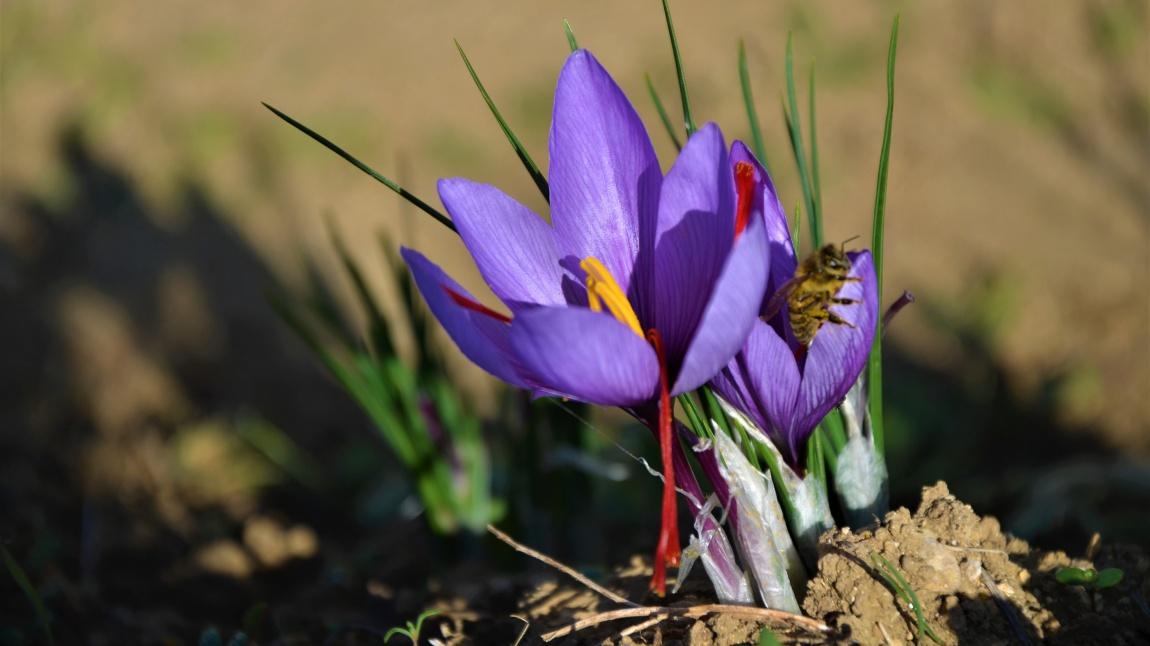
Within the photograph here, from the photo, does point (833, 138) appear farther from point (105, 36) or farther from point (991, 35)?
point (105, 36)

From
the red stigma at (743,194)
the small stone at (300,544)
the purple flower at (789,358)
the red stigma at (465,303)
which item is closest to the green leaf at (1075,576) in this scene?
the purple flower at (789,358)

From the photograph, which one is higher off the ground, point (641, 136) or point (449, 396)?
point (449, 396)

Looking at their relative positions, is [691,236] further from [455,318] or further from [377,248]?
[377,248]

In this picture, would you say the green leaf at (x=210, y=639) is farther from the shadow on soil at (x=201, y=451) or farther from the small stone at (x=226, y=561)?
the small stone at (x=226, y=561)

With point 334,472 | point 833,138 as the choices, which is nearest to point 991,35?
point 833,138

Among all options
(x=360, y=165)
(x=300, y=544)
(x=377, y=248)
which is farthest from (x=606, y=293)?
(x=377, y=248)

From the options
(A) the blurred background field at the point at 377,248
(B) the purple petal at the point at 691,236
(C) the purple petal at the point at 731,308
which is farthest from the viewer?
(A) the blurred background field at the point at 377,248

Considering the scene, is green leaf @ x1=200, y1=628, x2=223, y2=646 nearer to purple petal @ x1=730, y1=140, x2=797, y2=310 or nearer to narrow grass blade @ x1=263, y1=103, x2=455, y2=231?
narrow grass blade @ x1=263, y1=103, x2=455, y2=231
